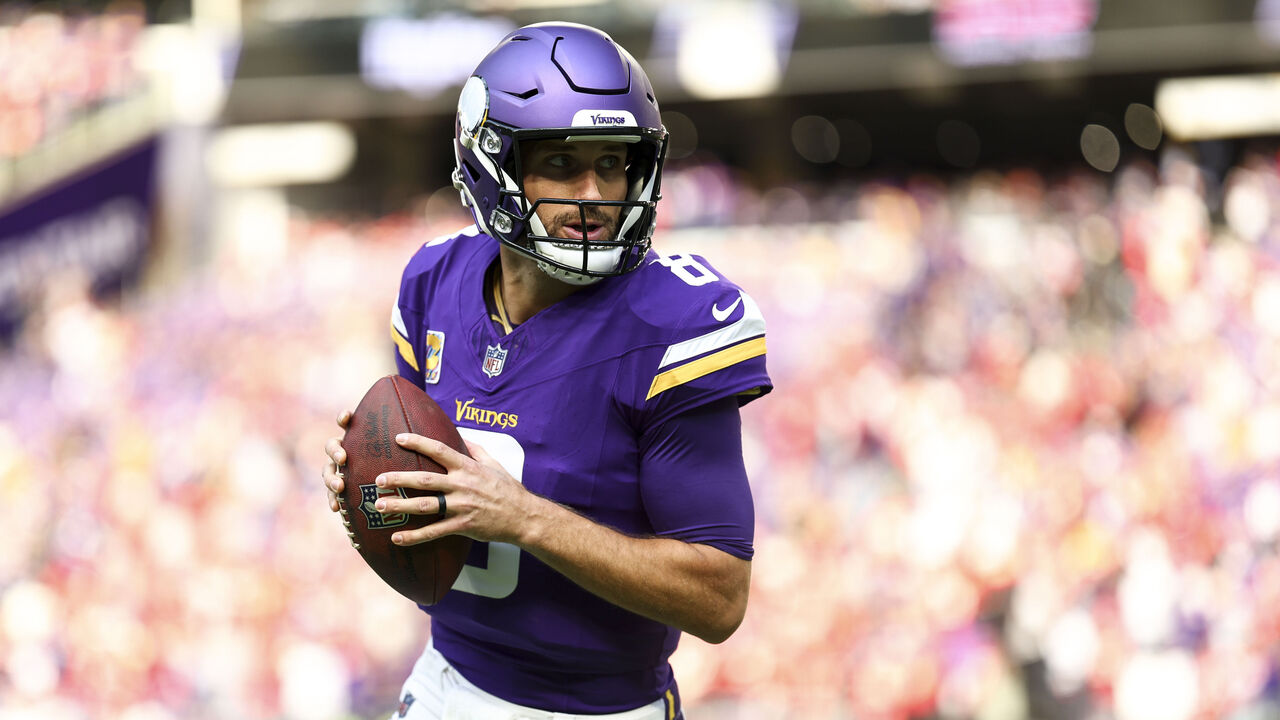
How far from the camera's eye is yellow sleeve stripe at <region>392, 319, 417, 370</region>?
2018 mm

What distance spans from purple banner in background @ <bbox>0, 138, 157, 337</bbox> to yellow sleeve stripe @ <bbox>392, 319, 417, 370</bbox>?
12428 millimetres

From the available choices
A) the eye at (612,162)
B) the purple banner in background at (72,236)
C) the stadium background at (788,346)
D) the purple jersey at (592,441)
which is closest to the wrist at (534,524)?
the purple jersey at (592,441)

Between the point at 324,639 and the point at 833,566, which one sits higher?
the point at 833,566

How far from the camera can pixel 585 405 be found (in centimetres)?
172

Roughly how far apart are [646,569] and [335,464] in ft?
1.41

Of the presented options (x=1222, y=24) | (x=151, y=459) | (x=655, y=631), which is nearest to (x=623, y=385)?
(x=655, y=631)

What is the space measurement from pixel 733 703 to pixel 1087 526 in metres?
1.84

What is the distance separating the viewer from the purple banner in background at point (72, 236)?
43.6ft

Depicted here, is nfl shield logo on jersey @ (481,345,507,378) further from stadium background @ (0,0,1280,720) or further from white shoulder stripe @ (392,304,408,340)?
stadium background @ (0,0,1280,720)

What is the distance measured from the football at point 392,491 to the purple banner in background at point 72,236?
12774 millimetres

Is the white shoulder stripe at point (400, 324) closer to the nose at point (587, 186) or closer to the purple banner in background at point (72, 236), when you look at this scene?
the nose at point (587, 186)

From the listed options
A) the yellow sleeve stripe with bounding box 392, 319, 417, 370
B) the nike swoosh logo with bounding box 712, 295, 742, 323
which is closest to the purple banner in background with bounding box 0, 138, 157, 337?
the yellow sleeve stripe with bounding box 392, 319, 417, 370

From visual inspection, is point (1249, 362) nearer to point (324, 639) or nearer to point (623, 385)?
point (324, 639)

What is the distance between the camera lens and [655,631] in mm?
1813
